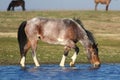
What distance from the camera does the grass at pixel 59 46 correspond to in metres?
27.6

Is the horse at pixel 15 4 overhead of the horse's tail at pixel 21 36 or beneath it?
beneath

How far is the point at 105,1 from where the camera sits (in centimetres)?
6062

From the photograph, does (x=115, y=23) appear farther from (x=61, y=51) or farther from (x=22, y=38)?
(x=22, y=38)

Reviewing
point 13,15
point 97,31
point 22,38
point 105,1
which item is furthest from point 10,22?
point 22,38

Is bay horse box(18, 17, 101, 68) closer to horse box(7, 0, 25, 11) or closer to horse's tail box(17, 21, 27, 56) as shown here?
horse's tail box(17, 21, 27, 56)

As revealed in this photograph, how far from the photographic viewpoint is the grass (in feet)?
90.7

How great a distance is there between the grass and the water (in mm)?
4014

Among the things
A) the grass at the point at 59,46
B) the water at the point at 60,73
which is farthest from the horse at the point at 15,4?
the water at the point at 60,73

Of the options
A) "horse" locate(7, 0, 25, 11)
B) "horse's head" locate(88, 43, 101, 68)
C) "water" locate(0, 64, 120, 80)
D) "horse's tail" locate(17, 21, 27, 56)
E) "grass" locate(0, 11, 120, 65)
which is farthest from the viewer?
"horse" locate(7, 0, 25, 11)

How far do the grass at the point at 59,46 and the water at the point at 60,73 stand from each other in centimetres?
401

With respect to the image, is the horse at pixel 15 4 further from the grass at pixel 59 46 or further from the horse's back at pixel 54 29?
the horse's back at pixel 54 29

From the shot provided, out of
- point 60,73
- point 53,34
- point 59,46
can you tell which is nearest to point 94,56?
point 53,34

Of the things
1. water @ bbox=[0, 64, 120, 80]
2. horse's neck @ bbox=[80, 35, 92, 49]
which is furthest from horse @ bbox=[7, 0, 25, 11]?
water @ bbox=[0, 64, 120, 80]

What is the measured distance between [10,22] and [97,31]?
8.25 m
